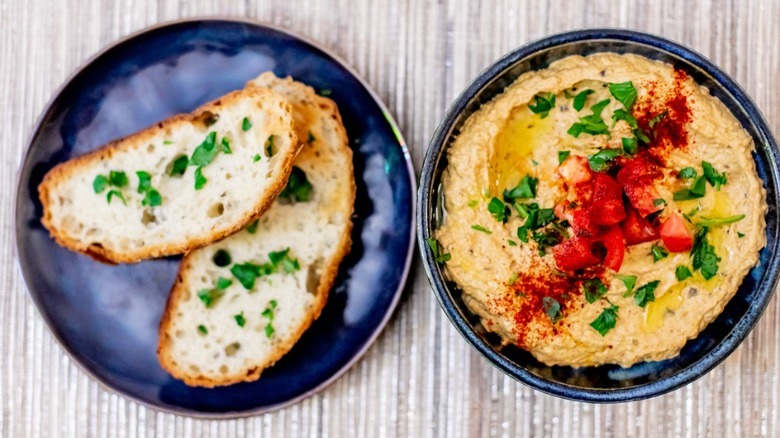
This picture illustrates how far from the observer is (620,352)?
1937 mm

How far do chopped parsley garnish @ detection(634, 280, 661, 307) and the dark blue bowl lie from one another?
0.22 metres

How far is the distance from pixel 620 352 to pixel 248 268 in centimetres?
106

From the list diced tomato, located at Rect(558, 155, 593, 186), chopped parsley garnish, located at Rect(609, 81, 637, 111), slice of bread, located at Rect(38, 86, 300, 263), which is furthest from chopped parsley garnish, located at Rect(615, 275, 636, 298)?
slice of bread, located at Rect(38, 86, 300, 263)

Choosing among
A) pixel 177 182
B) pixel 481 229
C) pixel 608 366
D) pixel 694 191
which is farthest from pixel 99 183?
pixel 694 191

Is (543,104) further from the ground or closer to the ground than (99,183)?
further from the ground

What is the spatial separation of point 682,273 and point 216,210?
4.11ft

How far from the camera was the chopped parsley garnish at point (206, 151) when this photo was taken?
2.26m

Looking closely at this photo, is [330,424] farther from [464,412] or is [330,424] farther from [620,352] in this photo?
[620,352]

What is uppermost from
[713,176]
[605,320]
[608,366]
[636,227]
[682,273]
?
[713,176]

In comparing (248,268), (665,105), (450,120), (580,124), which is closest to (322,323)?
(248,268)

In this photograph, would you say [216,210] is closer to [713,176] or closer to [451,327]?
[451,327]

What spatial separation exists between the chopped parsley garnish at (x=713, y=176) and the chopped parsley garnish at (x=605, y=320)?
36 cm

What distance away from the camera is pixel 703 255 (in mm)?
1864

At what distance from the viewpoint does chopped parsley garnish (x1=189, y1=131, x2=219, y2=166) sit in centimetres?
226
